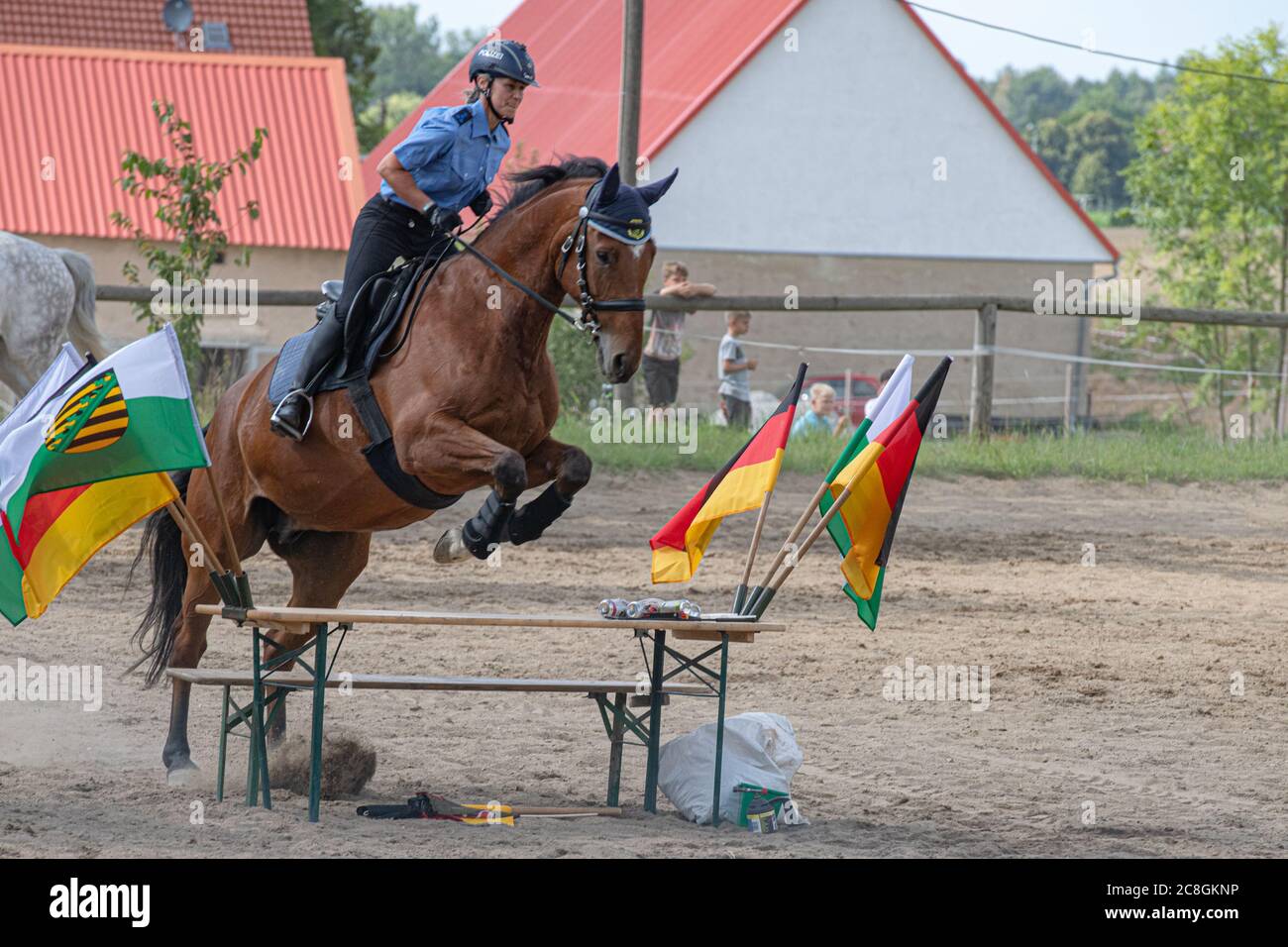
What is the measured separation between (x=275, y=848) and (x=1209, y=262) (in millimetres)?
26866

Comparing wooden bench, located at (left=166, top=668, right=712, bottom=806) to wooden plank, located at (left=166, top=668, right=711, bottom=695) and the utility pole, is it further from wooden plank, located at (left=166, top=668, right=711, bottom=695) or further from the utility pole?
the utility pole

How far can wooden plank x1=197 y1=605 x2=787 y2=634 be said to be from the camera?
5234 mm

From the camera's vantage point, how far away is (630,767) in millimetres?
6832

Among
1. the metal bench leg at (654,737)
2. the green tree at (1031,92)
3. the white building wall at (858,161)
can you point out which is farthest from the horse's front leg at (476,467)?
the green tree at (1031,92)

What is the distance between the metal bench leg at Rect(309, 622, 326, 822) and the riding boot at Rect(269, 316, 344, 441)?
3.30 feet

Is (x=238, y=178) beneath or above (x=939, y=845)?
above

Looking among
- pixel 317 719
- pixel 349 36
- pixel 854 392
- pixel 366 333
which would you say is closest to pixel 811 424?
pixel 854 392

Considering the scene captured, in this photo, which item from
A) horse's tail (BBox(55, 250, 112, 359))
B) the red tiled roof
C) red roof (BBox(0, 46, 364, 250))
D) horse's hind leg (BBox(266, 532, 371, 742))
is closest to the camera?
horse's hind leg (BBox(266, 532, 371, 742))

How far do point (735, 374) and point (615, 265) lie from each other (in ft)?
31.9

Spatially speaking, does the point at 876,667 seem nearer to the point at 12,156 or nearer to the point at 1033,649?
the point at 1033,649

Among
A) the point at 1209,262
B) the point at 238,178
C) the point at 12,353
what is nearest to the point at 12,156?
the point at 238,178

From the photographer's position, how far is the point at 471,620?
5.21m

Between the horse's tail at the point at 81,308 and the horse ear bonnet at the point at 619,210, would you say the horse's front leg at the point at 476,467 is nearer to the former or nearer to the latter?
the horse ear bonnet at the point at 619,210

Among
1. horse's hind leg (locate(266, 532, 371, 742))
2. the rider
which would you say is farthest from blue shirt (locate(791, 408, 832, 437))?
the rider
